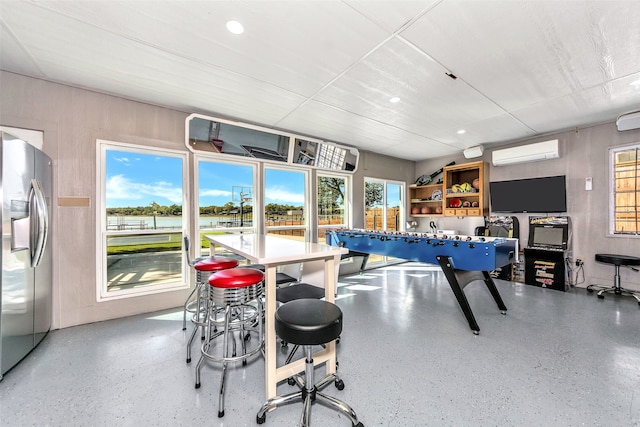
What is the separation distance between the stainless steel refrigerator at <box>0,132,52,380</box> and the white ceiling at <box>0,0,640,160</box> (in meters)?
0.98

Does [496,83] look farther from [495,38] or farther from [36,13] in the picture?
[36,13]

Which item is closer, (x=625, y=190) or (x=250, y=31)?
(x=250, y=31)

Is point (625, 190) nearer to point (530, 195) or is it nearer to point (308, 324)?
point (530, 195)

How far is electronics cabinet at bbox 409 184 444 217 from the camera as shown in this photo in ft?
19.7

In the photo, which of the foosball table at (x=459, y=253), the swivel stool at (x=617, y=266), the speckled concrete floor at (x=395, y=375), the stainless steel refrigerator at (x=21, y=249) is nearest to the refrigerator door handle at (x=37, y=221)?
the stainless steel refrigerator at (x=21, y=249)

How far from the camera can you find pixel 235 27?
1.92 m

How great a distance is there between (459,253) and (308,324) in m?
2.31

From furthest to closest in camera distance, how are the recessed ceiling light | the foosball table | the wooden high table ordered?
the foosball table < the recessed ceiling light < the wooden high table

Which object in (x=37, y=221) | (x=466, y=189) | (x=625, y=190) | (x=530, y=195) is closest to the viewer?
(x=37, y=221)

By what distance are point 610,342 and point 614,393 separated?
1.01 m

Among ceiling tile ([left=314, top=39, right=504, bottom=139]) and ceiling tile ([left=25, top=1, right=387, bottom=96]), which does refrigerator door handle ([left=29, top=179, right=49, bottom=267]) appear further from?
ceiling tile ([left=314, top=39, right=504, bottom=139])

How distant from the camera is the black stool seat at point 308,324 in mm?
1338

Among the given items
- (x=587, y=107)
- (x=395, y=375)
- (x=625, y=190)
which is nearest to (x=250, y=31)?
(x=395, y=375)

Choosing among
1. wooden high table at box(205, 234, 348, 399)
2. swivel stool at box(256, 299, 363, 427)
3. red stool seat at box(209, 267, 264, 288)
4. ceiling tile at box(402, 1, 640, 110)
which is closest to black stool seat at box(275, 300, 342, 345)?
swivel stool at box(256, 299, 363, 427)
